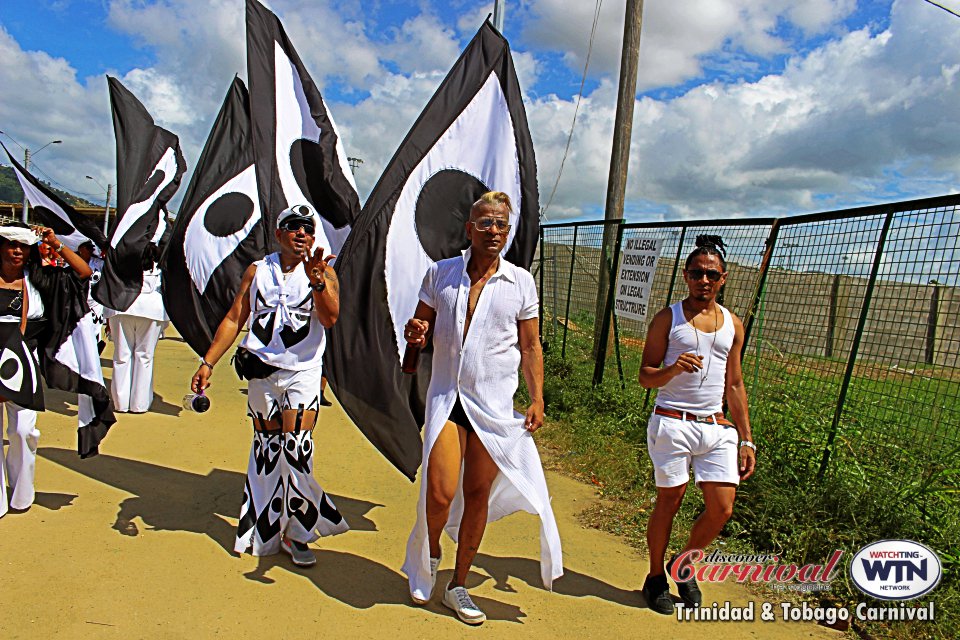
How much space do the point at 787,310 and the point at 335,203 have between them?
381cm

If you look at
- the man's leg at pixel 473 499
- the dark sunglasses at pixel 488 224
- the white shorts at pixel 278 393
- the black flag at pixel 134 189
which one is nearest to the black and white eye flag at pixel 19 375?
the white shorts at pixel 278 393

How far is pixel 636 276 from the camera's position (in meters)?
7.06

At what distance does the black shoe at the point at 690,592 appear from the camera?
12.0 ft

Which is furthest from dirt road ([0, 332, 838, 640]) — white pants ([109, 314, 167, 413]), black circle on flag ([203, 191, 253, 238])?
black circle on flag ([203, 191, 253, 238])

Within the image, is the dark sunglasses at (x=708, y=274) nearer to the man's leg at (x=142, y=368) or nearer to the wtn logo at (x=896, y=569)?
the wtn logo at (x=896, y=569)

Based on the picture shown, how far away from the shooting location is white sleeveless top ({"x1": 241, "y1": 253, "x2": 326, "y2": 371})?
3.80 m

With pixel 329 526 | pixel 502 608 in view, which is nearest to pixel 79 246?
pixel 329 526

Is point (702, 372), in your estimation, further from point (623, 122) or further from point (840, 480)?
point (623, 122)

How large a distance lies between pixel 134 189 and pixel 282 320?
159 inches

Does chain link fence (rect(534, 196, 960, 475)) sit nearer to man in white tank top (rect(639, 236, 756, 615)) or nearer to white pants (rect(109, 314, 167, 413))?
man in white tank top (rect(639, 236, 756, 615))

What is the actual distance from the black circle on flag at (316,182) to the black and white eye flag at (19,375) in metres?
2.63

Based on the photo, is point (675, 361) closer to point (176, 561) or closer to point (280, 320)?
point (280, 320)

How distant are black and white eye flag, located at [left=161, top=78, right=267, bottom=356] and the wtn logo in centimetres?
499

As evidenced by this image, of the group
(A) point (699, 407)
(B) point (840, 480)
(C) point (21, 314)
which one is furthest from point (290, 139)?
(B) point (840, 480)
